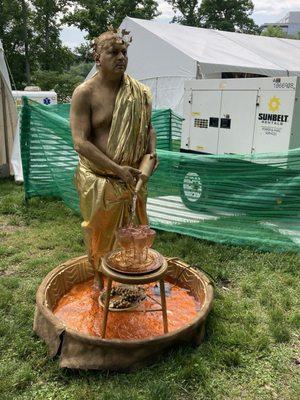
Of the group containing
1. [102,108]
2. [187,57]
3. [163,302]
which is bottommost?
[163,302]

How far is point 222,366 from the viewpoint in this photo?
2.81 metres

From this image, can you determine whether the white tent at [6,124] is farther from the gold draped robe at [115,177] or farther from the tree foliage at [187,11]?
the tree foliage at [187,11]

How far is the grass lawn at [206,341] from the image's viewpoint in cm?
258

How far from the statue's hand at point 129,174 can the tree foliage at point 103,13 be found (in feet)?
87.4

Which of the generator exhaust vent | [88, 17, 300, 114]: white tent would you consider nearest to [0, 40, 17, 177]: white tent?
the generator exhaust vent

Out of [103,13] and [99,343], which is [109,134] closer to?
[99,343]

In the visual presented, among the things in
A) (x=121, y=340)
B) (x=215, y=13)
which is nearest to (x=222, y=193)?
(x=121, y=340)

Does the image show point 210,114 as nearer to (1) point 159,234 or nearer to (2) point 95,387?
(1) point 159,234

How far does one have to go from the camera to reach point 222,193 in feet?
16.8

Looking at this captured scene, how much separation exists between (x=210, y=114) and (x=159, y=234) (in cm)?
233

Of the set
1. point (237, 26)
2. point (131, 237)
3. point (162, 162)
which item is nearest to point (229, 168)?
point (162, 162)

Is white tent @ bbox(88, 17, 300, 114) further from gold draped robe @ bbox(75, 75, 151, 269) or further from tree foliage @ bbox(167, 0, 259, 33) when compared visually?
tree foliage @ bbox(167, 0, 259, 33)

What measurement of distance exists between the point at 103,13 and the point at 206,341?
29.4m

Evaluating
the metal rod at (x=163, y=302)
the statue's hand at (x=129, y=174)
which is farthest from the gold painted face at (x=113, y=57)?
the metal rod at (x=163, y=302)
